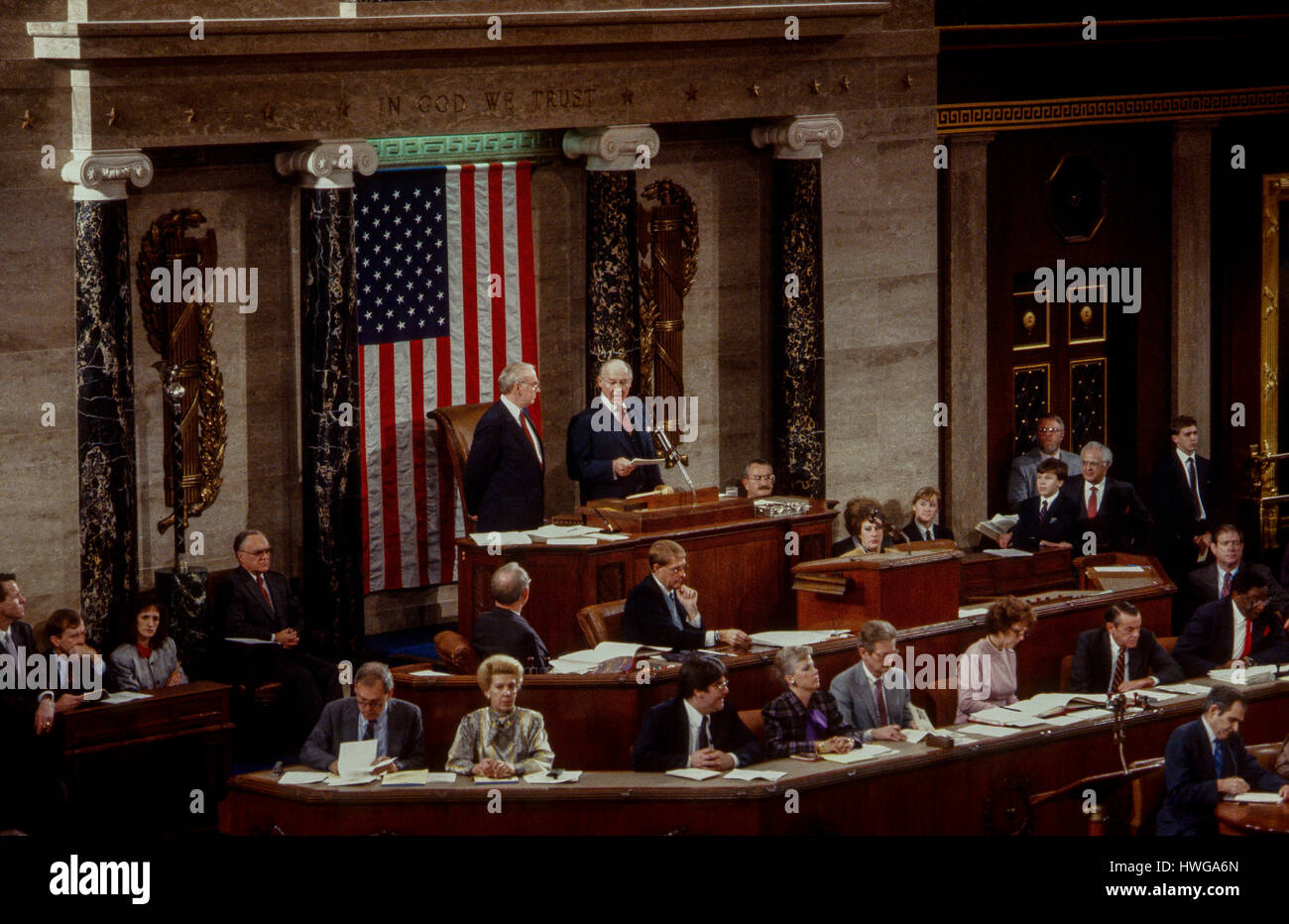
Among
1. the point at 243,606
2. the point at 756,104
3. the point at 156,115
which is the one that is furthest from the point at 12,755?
the point at 756,104

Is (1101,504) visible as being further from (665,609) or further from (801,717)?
(801,717)

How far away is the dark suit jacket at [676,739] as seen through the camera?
1054 cm

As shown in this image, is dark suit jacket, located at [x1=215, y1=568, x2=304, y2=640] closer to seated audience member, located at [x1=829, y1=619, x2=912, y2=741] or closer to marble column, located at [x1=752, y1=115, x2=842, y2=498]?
seated audience member, located at [x1=829, y1=619, x2=912, y2=741]

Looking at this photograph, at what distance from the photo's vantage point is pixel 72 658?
37.8 feet

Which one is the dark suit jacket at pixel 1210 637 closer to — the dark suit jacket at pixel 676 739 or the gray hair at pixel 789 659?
the gray hair at pixel 789 659

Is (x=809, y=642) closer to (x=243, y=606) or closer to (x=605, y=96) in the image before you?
(x=243, y=606)

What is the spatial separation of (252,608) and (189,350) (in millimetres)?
1650

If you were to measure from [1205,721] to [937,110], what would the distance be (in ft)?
20.9

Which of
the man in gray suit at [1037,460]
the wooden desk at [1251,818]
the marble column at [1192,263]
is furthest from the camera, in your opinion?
the marble column at [1192,263]

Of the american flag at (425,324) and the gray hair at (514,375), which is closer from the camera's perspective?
the gray hair at (514,375)

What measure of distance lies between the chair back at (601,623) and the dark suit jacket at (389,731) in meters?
1.46

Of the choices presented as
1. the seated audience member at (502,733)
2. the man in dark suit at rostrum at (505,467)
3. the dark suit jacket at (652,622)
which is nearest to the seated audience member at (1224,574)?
the dark suit jacket at (652,622)

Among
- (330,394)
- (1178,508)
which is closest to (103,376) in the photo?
(330,394)

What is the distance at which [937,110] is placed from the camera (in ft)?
51.8
